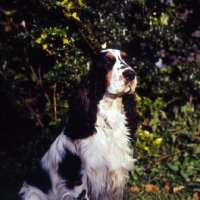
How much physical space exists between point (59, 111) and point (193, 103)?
1.87 metres

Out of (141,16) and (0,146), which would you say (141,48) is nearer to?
(141,16)

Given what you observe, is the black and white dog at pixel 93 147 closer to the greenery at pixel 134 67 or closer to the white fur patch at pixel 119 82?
the white fur patch at pixel 119 82

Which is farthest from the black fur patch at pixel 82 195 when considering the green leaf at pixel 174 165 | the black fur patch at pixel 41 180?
the green leaf at pixel 174 165

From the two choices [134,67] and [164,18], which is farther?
[164,18]

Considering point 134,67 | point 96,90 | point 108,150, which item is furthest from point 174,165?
point 96,90

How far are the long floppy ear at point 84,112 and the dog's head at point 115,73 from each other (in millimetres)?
101

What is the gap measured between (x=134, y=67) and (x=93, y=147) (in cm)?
173

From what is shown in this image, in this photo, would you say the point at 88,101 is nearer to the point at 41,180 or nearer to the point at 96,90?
the point at 96,90

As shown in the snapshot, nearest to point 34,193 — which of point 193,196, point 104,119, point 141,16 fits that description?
point 104,119

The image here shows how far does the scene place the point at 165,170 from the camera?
6.60 m

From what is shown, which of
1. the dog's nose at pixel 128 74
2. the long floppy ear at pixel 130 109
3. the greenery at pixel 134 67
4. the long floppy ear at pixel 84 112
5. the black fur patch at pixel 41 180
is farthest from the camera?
the greenery at pixel 134 67

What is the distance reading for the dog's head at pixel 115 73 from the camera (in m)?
4.76

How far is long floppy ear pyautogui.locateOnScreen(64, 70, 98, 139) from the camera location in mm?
4902

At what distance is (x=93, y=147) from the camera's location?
494 cm
